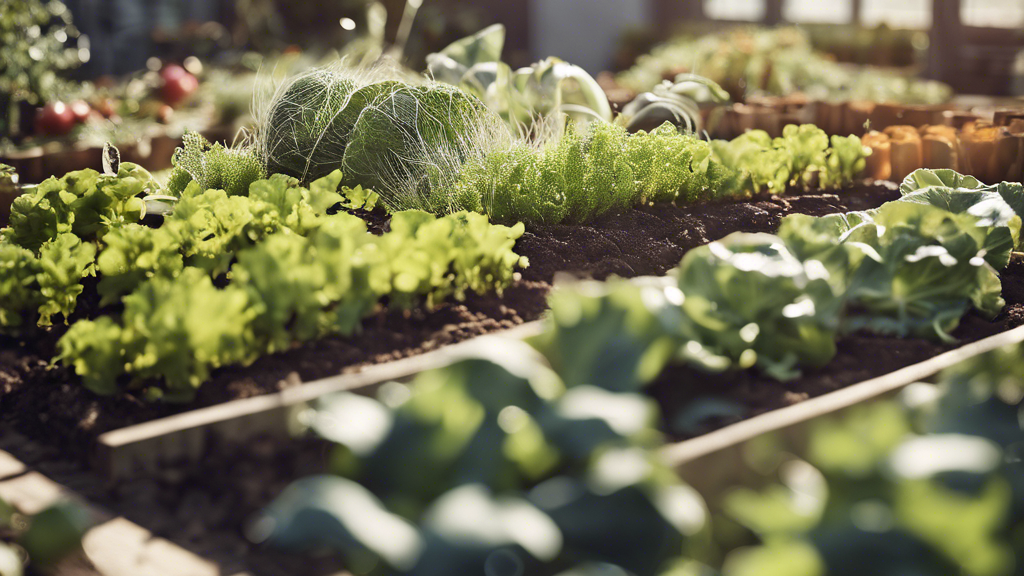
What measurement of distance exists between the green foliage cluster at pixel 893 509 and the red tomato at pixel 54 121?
4.91 m

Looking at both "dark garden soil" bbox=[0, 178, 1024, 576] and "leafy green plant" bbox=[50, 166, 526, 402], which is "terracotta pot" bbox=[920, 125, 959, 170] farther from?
"leafy green plant" bbox=[50, 166, 526, 402]

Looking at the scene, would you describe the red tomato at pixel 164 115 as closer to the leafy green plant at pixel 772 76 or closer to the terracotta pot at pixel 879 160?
the leafy green plant at pixel 772 76

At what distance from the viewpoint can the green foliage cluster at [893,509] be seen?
3.54ft

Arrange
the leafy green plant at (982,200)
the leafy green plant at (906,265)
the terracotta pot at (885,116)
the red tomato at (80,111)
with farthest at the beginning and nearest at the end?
the red tomato at (80,111)
the terracotta pot at (885,116)
the leafy green plant at (982,200)
the leafy green plant at (906,265)

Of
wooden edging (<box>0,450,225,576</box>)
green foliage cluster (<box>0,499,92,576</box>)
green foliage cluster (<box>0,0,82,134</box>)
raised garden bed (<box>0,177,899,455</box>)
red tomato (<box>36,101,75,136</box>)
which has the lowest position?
wooden edging (<box>0,450,225,576</box>)

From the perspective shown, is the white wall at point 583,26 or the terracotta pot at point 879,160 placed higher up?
the white wall at point 583,26

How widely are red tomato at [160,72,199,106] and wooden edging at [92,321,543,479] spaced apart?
5.23m

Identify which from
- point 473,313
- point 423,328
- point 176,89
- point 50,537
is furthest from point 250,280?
point 176,89

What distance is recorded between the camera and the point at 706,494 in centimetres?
159

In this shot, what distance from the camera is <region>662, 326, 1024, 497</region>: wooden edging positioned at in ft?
5.14

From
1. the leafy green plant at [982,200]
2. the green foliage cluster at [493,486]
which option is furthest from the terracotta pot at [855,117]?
the green foliage cluster at [493,486]

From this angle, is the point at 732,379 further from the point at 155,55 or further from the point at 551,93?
the point at 155,55

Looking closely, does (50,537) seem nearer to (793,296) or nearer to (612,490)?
(612,490)

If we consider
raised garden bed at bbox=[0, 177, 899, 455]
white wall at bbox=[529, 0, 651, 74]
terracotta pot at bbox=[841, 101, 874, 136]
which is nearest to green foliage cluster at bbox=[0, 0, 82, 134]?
raised garden bed at bbox=[0, 177, 899, 455]
